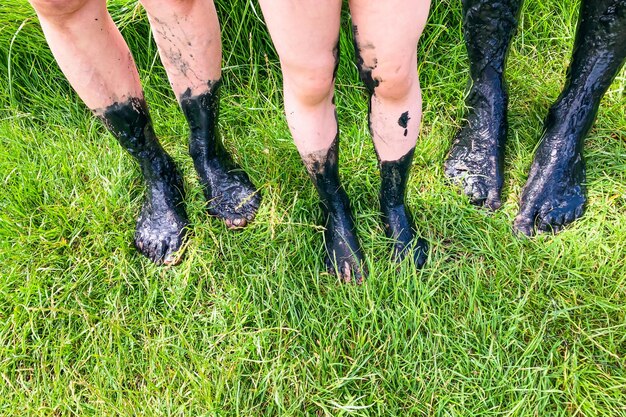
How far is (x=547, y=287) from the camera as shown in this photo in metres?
1.75

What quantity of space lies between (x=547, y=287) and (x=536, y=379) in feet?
1.04

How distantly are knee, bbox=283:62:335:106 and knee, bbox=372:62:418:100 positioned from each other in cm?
12

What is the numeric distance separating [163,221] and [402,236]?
0.89m

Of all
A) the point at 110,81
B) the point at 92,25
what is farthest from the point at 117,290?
the point at 92,25

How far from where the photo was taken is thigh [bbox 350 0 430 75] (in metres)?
1.21

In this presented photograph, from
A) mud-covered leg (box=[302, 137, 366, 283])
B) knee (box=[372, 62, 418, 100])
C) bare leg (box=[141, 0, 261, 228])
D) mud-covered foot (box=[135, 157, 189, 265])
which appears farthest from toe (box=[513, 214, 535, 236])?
mud-covered foot (box=[135, 157, 189, 265])

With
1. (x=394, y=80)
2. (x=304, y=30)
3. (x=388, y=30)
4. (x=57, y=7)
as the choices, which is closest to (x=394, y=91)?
(x=394, y=80)

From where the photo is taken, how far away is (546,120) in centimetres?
198

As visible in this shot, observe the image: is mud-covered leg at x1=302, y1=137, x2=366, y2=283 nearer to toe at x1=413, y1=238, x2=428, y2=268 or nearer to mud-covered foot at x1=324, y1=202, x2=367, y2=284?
mud-covered foot at x1=324, y1=202, x2=367, y2=284

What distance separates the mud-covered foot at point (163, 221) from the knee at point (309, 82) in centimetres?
76

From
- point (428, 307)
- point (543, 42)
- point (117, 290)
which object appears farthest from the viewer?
point (543, 42)

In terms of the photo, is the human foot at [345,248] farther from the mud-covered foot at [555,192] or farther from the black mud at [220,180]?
the mud-covered foot at [555,192]

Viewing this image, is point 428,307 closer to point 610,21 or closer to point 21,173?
point 610,21

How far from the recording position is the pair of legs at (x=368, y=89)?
1221 millimetres
